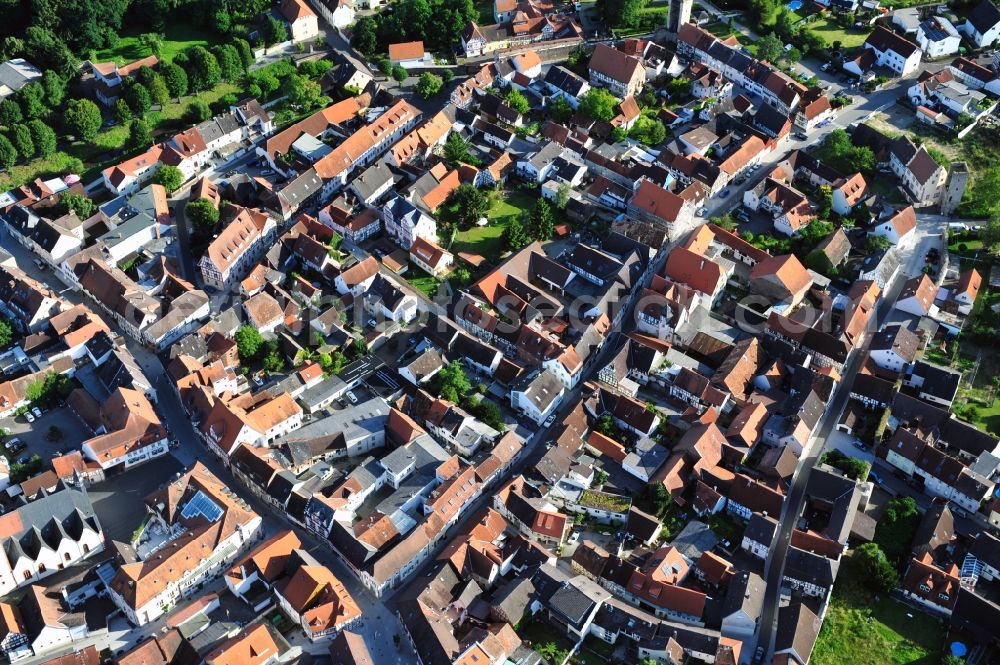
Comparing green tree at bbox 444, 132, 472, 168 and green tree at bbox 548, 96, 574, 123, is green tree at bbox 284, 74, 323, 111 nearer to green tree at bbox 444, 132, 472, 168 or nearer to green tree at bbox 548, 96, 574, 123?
green tree at bbox 444, 132, 472, 168

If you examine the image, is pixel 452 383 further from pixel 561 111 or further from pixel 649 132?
pixel 649 132

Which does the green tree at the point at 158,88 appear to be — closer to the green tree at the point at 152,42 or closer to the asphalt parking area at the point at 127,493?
the green tree at the point at 152,42

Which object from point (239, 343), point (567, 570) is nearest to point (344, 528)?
point (567, 570)

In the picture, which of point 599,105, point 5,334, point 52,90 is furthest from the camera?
point 599,105

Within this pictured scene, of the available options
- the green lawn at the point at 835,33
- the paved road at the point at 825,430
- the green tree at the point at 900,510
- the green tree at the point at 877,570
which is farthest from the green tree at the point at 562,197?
the green lawn at the point at 835,33

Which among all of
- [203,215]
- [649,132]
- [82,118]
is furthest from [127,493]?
[649,132]
